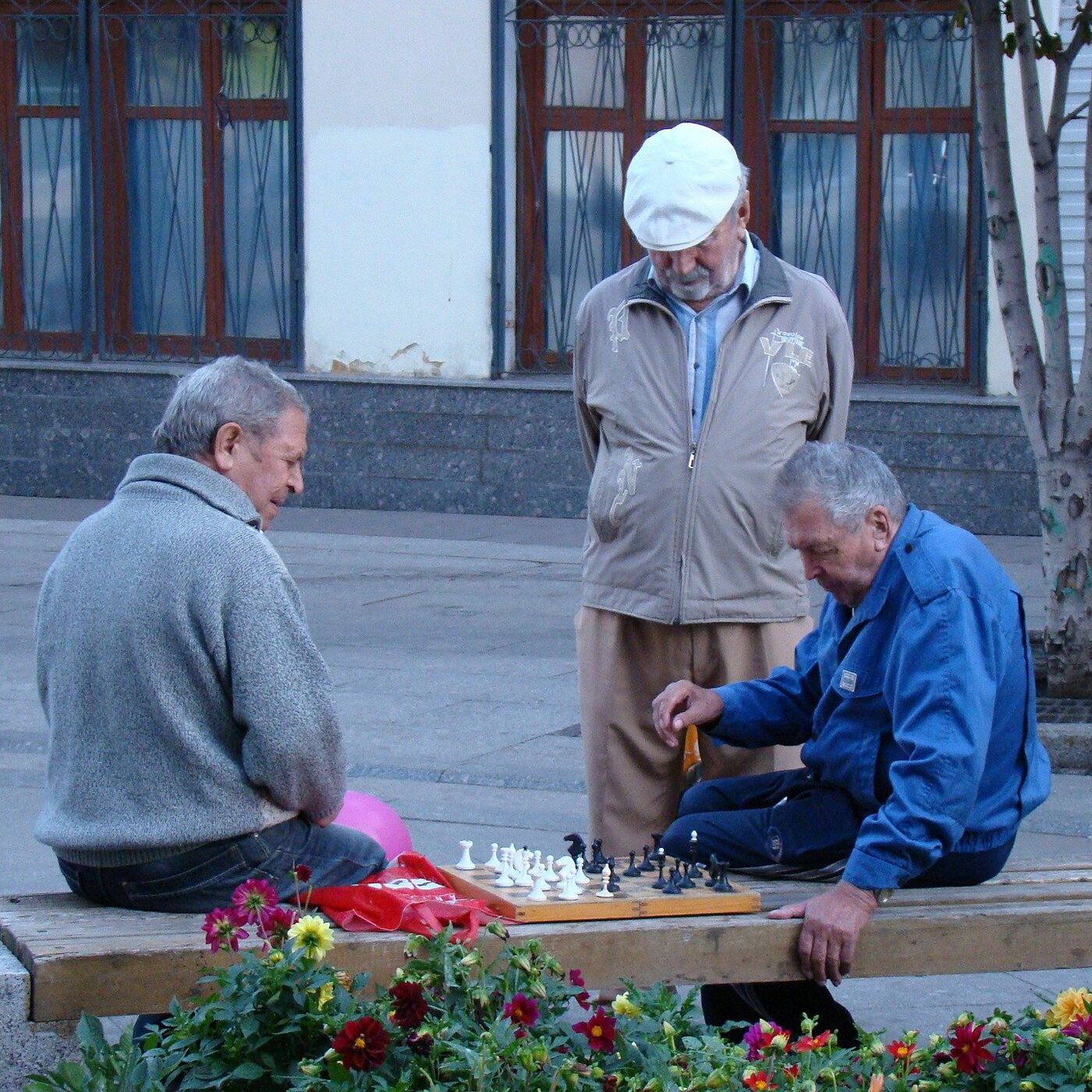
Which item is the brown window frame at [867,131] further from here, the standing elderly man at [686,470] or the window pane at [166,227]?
the standing elderly man at [686,470]

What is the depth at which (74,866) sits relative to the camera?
3473mm

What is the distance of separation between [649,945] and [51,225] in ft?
36.0

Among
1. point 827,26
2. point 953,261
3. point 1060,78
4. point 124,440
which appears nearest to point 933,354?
point 953,261

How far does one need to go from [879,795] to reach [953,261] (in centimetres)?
850

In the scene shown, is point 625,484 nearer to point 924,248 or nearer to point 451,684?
point 451,684

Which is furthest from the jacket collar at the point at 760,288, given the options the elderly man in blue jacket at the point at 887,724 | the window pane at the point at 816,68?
the window pane at the point at 816,68

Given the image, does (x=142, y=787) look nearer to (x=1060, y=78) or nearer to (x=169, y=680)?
(x=169, y=680)

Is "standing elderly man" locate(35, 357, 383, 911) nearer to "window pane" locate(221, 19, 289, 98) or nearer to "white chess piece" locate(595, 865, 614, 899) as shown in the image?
"white chess piece" locate(595, 865, 614, 899)

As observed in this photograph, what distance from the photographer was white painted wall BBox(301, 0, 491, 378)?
1216 centimetres

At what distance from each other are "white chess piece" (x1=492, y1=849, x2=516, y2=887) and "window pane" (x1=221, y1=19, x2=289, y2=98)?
991 centimetres

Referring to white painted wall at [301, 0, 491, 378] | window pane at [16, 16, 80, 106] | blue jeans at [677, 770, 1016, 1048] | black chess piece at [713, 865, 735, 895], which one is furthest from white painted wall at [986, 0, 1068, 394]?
black chess piece at [713, 865, 735, 895]

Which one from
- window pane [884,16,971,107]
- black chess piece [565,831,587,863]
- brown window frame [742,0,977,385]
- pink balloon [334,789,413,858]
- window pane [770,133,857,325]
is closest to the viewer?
black chess piece [565,831,587,863]

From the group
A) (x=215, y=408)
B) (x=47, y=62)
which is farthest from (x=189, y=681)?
(x=47, y=62)

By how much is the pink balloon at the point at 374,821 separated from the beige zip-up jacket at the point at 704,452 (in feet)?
2.37
